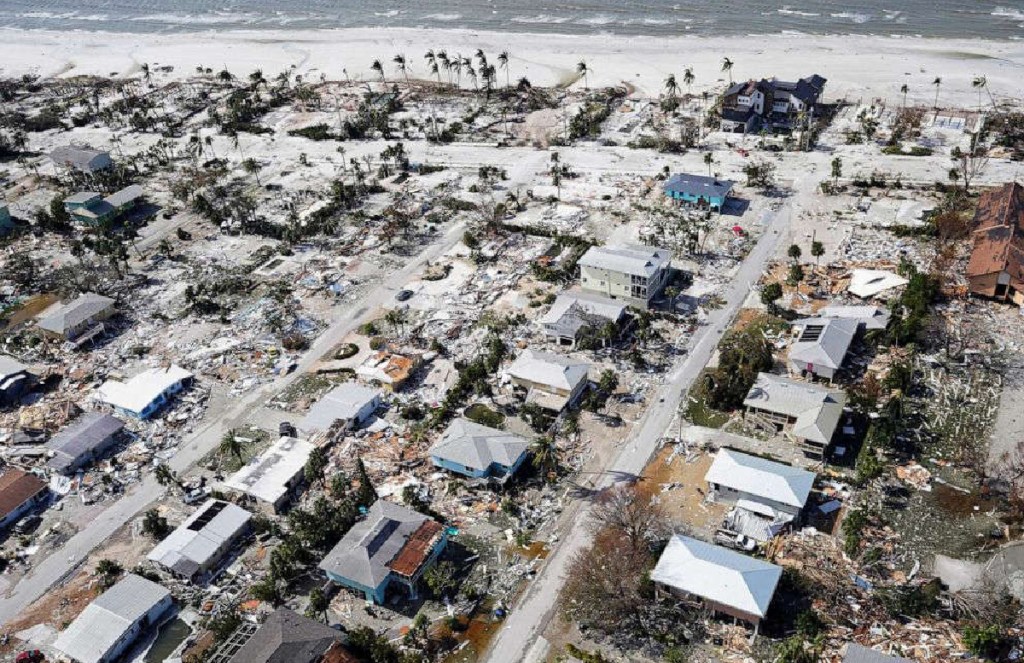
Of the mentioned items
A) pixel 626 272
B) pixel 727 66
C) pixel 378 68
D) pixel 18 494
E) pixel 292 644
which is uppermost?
pixel 727 66

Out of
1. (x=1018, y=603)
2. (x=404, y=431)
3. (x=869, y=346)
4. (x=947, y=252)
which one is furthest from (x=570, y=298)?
(x=1018, y=603)

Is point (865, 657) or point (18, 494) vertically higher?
point (865, 657)

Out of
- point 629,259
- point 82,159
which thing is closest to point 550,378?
point 629,259

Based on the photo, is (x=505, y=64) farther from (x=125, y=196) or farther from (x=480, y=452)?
(x=480, y=452)

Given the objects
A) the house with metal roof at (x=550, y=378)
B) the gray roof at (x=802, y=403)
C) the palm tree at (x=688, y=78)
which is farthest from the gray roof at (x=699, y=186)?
the palm tree at (x=688, y=78)

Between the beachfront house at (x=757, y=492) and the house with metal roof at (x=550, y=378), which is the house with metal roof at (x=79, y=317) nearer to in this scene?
the house with metal roof at (x=550, y=378)

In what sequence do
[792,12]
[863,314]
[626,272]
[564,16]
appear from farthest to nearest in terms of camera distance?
1. [564,16]
2. [792,12]
3. [626,272]
4. [863,314]
